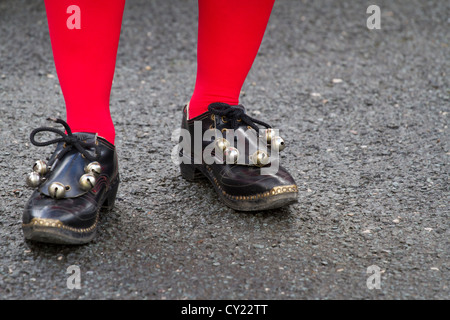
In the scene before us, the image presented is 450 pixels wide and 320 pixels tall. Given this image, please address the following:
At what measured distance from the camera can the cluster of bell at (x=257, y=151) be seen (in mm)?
1317

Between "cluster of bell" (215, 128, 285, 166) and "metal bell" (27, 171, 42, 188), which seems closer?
Answer: "metal bell" (27, 171, 42, 188)

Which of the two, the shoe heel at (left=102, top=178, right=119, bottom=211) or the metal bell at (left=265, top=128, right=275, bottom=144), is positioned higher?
the metal bell at (left=265, top=128, right=275, bottom=144)

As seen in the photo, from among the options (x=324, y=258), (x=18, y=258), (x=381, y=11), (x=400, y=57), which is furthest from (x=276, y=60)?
(x=18, y=258)

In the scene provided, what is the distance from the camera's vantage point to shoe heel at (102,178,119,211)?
1311 mm

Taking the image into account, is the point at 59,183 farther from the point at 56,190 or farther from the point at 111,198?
the point at 111,198

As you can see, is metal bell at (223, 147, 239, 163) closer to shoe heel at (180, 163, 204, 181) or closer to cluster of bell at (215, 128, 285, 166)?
cluster of bell at (215, 128, 285, 166)

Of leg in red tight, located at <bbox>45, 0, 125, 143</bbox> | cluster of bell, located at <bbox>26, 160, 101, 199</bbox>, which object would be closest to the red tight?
leg in red tight, located at <bbox>45, 0, 125, 143</bbox>

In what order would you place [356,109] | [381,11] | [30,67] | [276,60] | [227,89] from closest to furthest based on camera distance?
1. [227,89]
2. [356,109]
3. [30,67]
4. [276,60]
5. [381,11]

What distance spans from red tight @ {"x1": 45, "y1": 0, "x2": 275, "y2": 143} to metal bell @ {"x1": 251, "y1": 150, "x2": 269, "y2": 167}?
178 millimetres

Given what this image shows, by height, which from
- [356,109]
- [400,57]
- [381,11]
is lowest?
[356,109]

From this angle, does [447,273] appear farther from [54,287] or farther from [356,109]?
[356,109]

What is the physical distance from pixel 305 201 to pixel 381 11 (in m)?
1.77
